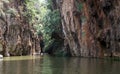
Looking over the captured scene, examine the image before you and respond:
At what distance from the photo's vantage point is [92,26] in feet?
153

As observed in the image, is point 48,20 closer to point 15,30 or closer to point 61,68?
point 15,30

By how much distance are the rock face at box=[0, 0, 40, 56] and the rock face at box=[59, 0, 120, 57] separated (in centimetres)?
1010

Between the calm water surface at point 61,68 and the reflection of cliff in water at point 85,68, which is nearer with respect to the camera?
the reflection of cliff in water at point 85,68

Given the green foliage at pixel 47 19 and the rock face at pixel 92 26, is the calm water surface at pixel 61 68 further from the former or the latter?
the green foliage at pixel 47 19

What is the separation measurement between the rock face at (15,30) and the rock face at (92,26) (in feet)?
33.1

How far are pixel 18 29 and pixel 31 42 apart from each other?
880 cm

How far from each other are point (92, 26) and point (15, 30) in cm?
1845

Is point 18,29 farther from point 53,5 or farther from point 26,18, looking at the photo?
point 53,5

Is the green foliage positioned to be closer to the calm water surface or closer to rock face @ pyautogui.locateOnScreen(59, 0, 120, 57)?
rock face @ pyautogui.locateOnScreen(59, 0, 120, 57)

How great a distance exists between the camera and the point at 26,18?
63719 mm

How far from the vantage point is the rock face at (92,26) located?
42.1 m

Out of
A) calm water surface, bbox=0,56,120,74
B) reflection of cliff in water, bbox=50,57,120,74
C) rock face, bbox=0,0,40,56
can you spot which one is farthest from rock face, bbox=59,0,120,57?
reflection of cliff in water, bbox=50,57,120,74

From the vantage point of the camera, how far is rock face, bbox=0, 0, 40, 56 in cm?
5450

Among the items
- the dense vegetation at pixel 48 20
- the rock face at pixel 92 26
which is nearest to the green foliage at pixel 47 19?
Answer: the dense vegetation at pixel 48 20
